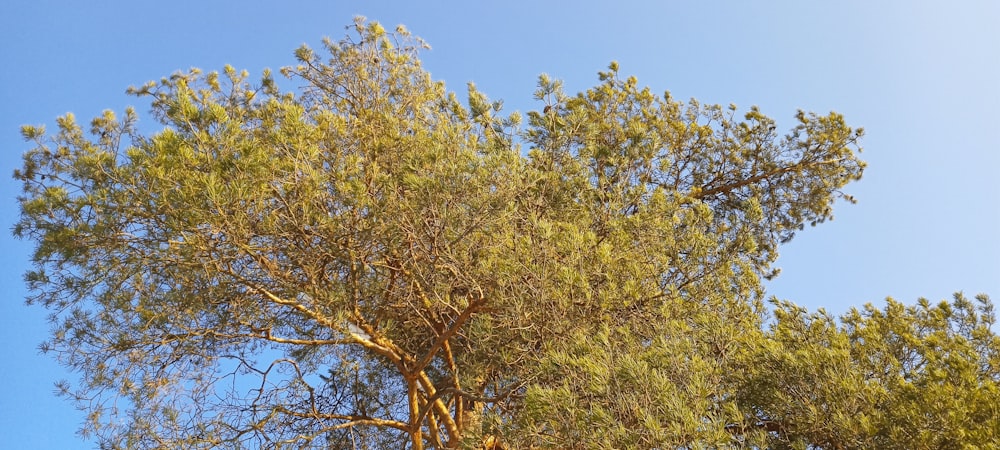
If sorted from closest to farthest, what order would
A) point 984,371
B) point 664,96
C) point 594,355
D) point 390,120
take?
point 594,355 < point 984,371 < point 390,120 < point 664,96

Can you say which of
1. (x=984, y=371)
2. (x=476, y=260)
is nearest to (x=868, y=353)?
(x=984, y=371)

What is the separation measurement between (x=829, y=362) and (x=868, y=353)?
2.38ft

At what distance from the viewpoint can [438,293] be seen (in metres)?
4.96

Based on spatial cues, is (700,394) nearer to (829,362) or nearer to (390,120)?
(829,362)

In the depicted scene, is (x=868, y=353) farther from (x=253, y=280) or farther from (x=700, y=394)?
(x=253, y=280)

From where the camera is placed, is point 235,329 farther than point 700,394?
Yes

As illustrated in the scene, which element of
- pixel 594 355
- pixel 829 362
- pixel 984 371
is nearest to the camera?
pixel 594 355

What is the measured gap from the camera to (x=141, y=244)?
470cm

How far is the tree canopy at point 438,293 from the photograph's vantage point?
404 centimetres

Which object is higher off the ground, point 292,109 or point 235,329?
point 292,109

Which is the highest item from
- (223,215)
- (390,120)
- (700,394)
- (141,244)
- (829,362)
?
(390,120)

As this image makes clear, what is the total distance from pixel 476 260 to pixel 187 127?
6.65 ft

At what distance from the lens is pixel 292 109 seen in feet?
14.7

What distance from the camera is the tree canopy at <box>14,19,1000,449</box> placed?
404 centimetres
